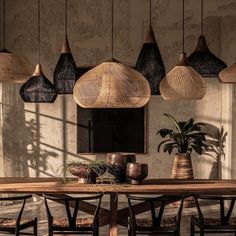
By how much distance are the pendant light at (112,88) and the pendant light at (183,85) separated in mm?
496

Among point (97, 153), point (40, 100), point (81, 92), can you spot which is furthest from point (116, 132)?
point (81, 92)

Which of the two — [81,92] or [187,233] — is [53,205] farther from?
[81,92]

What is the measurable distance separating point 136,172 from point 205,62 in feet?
4.47

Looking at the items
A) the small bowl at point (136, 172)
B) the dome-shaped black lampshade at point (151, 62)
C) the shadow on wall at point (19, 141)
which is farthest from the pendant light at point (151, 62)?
the shadow on wall at point (19, 141)

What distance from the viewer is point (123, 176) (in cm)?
603

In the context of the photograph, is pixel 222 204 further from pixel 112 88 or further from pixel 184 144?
pixel 184 144

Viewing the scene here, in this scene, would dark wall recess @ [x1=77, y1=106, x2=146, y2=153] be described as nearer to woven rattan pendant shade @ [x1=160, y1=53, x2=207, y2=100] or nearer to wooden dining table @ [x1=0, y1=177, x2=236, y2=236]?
wooden dining table @ [x1=0, y1=177, x2=236, y2=236]

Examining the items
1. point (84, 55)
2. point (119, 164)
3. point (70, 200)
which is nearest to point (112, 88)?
point (70, 200)

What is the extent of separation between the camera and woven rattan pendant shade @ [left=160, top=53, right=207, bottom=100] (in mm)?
5555

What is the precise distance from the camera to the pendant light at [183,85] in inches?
219

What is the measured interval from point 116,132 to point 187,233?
125 inches

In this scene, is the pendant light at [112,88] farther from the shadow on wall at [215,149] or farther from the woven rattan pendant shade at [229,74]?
the shadow on wall at [215,149]

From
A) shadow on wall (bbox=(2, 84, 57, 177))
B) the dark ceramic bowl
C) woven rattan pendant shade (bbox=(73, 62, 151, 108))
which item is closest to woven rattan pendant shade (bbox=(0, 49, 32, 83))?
woven rattan pendant shade (bbox=(73, 62, 151, 108))

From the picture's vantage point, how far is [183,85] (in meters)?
5.55
